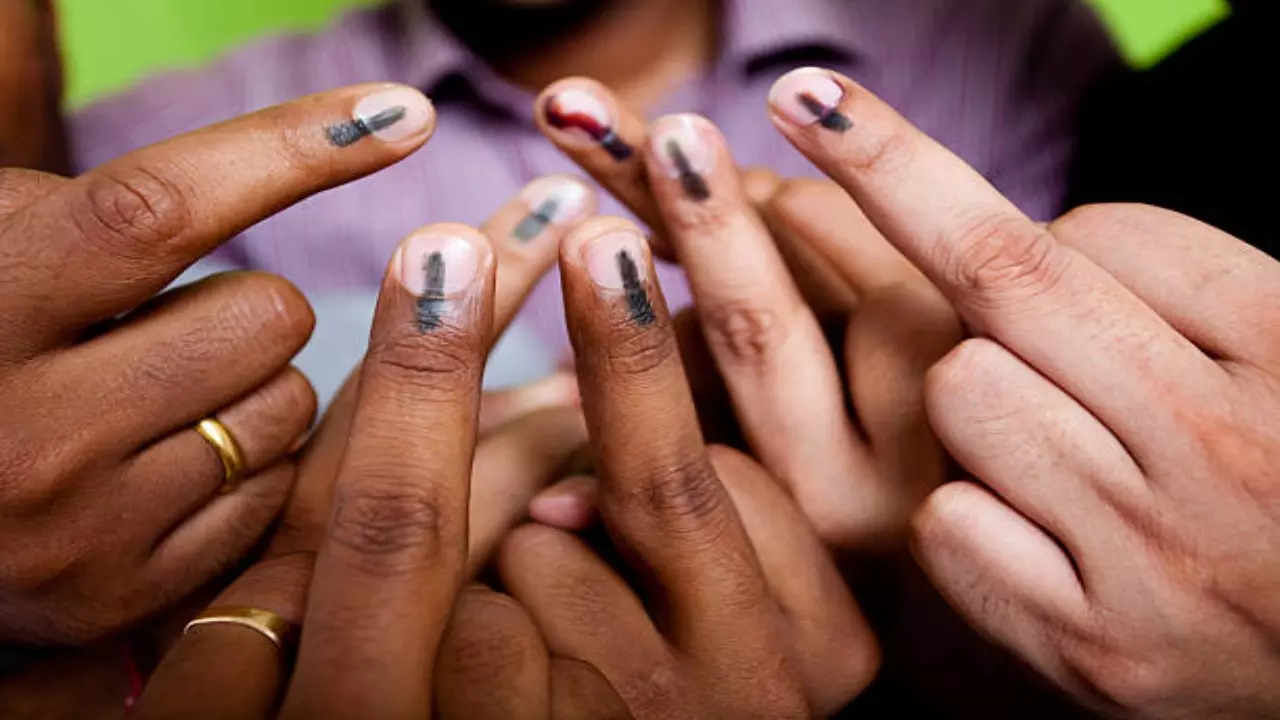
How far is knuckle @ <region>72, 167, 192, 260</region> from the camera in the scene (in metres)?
0.42

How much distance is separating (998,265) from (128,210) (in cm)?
40

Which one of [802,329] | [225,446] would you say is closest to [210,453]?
[225,446]

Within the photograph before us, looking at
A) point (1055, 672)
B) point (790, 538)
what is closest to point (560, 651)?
point (790, 538)

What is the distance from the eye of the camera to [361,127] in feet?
1.52

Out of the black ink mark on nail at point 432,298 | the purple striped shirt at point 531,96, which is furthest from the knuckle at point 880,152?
the purple striped shirt at point 531,96

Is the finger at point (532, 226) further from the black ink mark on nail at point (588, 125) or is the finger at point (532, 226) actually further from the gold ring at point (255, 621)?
the gold ring at point (255, 621)

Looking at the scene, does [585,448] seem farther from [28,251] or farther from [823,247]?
[28,251]

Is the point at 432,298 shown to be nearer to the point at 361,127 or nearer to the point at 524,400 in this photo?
the point at 361,127

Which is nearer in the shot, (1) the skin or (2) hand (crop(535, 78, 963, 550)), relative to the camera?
(1) the skin

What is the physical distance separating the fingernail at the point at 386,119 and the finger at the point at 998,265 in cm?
18

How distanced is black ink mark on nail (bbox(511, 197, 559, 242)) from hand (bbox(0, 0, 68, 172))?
39 centimetres

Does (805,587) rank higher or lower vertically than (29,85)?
lower

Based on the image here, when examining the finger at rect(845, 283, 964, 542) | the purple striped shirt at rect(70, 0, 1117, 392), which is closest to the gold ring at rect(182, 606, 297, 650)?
the finger at rect(845, 283, 964, 542)

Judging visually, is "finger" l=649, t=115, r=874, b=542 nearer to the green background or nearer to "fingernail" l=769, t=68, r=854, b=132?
"fingernail" l=769, t=68, r=854, b=132
